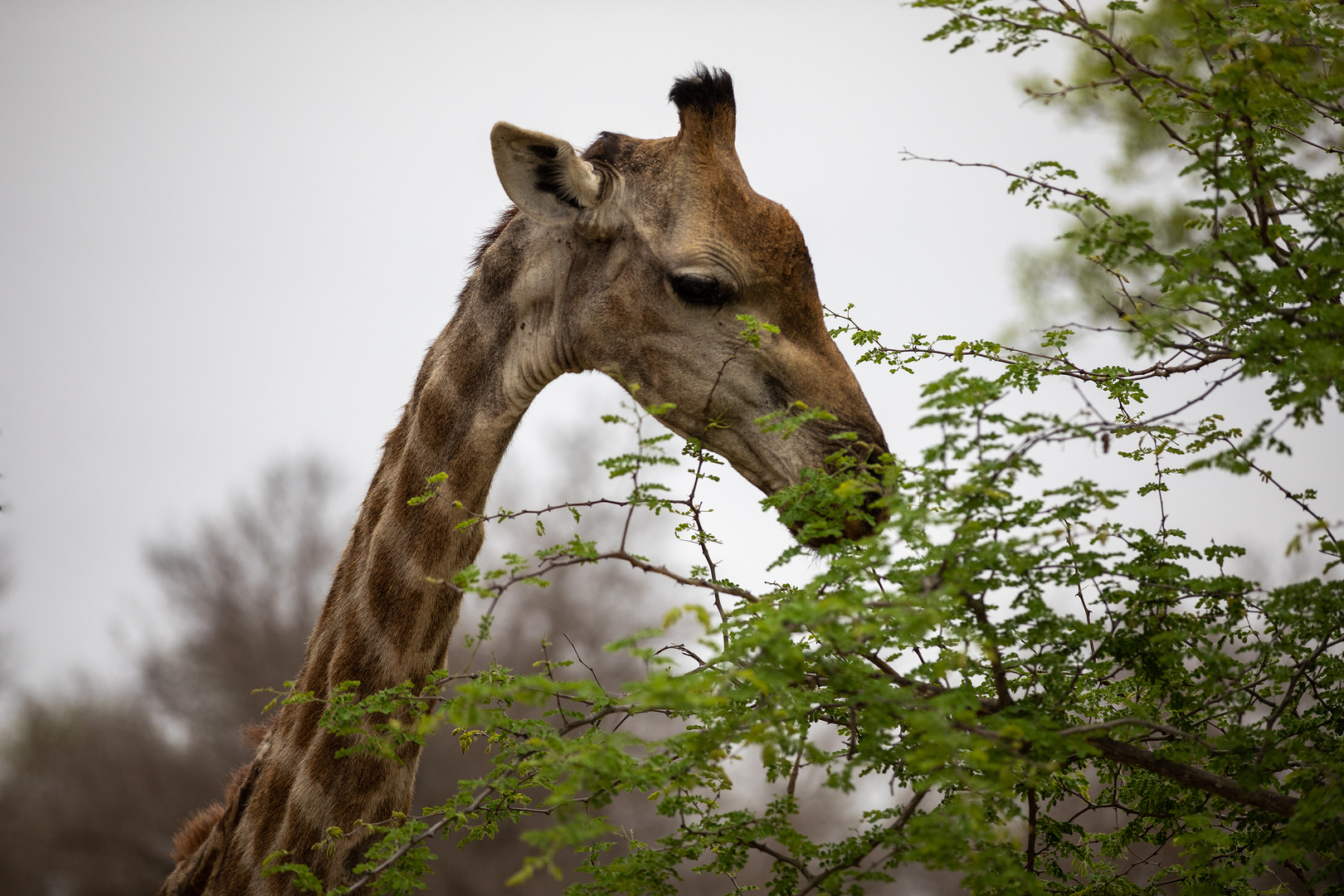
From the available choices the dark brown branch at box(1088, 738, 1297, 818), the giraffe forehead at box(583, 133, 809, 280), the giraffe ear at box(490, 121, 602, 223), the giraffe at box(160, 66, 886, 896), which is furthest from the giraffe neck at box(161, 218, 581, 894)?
the dark brown branch at box(1088, 738, 1297, 818)

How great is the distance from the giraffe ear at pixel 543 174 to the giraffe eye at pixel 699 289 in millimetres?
460

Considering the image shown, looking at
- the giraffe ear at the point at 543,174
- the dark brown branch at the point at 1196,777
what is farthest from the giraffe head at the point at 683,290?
the dark brown branch at the point at 1196,777

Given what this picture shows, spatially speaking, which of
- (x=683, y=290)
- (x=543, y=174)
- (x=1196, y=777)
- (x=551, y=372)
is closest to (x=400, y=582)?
(x=551, y=372)

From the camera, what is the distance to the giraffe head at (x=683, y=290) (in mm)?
3189

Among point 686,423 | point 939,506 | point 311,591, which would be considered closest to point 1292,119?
point 939,506

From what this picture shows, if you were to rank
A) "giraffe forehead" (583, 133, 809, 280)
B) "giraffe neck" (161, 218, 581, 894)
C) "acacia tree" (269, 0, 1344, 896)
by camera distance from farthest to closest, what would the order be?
"giraffe forehead" (583, 133, 809, 280) < "giraffe neck" (161, 218, 581, 894) < "acacia tree" (269, 0, 1344, 896)

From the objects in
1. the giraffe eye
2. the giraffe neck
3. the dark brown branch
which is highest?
the giraffe eye

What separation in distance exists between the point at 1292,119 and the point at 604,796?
2843 mm

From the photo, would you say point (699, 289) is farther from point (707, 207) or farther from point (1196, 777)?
point (1196, 777)

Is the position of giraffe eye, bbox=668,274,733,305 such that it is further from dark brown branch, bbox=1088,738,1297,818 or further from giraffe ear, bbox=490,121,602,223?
dark brown branch, bbox=1088,738,1297,818

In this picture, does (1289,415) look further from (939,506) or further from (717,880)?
(717,880)

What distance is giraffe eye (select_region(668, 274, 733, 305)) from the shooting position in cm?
324

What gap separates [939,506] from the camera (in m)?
2.04

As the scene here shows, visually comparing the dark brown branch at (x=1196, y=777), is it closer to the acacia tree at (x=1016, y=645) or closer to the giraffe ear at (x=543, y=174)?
the acacia tree at (x=1016, y=645)
